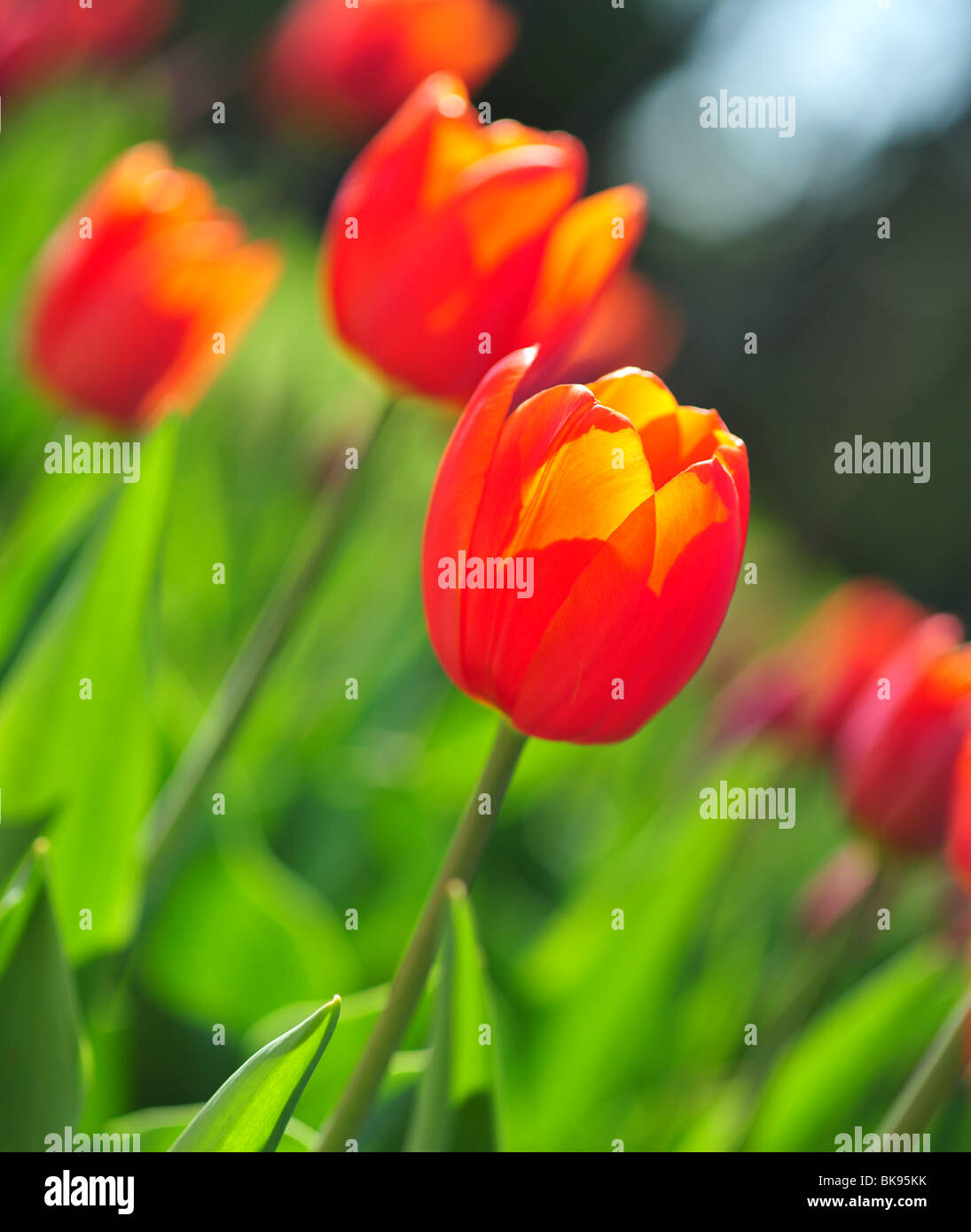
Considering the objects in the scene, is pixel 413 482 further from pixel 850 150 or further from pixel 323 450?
pixel 850 150

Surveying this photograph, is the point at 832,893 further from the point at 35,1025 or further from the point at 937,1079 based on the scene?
the point at 35,1025

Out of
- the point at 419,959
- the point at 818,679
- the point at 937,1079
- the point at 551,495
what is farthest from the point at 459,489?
Answer: the point at 818,679

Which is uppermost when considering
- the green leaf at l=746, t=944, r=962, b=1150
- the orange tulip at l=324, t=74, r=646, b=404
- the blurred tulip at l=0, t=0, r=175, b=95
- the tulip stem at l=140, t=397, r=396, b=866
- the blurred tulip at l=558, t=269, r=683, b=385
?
the blurred tulip at l=0, t=0, r=175, b=95

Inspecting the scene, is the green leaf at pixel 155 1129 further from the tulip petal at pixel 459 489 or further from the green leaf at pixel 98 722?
the tulip petal at pixel 459 489

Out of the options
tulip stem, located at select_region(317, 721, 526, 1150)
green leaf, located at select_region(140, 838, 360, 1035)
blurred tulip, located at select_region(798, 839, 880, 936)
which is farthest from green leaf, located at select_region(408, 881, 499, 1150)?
blurred tulip, located at select_region(798, 839, 880, 936)

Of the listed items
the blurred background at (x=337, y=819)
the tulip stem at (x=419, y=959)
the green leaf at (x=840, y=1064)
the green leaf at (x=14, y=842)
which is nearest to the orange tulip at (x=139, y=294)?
the blurred background at (x=337, y=819)

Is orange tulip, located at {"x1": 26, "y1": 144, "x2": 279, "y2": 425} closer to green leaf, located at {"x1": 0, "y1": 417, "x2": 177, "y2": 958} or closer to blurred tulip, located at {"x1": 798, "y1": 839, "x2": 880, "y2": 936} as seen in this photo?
green leaf, located at {"x1": 0, "y1": 417, "x2": 177, "y2": 958}
